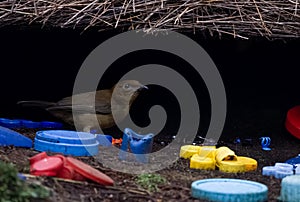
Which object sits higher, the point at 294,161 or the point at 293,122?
the point at 293,122

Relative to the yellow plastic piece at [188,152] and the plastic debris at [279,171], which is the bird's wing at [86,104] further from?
the plastic debris at [279,171]

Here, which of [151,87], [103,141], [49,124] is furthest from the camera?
[151,87]

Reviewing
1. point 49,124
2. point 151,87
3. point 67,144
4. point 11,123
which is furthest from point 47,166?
point 151,87

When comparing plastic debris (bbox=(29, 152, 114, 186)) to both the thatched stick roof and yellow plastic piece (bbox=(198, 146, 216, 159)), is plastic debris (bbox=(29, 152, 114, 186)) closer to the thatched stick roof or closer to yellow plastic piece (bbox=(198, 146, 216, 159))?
yellow plastic piece (bbox=(198, 146, 216, 159))

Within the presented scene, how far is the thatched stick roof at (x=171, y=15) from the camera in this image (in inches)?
210

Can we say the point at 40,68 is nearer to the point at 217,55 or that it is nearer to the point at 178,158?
the point at 217,55

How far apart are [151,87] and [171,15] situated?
1.75 meters

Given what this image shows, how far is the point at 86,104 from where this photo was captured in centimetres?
610

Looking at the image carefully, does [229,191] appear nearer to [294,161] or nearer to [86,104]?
[294,161]

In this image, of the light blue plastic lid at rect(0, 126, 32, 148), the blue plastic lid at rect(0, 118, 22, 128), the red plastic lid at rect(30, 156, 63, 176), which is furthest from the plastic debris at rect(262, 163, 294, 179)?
the blue plastic lid at rect(0, 118, 22, 128)

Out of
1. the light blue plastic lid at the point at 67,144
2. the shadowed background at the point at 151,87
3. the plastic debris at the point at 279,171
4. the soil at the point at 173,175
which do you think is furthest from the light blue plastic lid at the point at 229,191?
the shadowed background at the point at 151,87

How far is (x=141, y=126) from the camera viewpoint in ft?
21.2

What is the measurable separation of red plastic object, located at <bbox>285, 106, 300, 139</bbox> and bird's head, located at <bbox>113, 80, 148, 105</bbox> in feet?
4.76

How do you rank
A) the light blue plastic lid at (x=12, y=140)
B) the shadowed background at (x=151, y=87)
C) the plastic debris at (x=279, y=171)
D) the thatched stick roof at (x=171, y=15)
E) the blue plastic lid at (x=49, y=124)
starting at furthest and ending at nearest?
the shadowed background at (x=151, y=87), the blue plastic lid at (x=49, y=124), the thatched stick roof at (x=171, y=15), the light blue plastic lid at (x=12, y=140), the plastic debris at (x=279, y=171)
